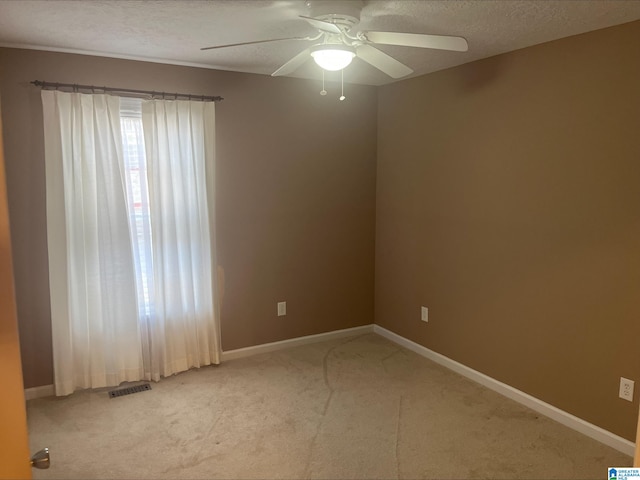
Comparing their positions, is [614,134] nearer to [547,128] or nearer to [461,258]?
[547,128]

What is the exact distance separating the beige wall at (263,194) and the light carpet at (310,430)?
56 centimetres

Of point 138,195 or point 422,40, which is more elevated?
point 422,40

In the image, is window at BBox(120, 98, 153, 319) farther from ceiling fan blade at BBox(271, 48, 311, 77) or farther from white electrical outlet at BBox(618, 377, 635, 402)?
white electrical outlet at BBox(618, 377, 635, 402)

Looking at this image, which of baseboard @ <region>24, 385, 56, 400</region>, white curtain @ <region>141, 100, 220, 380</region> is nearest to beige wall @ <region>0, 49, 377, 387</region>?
baseboard @ <region>24, 385, 56, 400</region>

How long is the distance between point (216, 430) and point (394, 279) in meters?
→ 2.11

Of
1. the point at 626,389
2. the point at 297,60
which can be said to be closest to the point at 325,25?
the point at 297,60

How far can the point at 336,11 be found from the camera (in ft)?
6.93

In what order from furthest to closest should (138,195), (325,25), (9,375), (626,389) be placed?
(138,195) < (626,389) < (325,25) < (9,375)

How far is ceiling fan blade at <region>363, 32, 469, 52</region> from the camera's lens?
78.9 inches

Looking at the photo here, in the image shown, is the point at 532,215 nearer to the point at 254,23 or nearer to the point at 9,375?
the point at 254,23

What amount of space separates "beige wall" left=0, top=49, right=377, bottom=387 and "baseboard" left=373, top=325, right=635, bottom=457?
77 centimetres

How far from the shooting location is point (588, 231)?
8.95ft

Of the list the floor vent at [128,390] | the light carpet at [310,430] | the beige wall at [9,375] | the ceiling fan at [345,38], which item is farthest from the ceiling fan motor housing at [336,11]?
the floor vent at [128,390]

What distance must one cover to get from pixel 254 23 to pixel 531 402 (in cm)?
287
